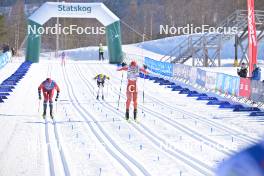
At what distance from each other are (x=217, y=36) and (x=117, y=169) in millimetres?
34474

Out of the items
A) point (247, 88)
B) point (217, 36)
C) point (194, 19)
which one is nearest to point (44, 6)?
point (217, 36)

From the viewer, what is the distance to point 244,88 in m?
18.8

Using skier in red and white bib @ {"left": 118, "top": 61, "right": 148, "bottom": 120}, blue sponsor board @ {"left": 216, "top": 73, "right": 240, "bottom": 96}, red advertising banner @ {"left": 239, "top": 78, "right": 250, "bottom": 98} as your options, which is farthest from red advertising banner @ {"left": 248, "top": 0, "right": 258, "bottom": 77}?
skier in red and white bib @ {"left": 118, "top": 61, "right": 148, "bottom": 120}

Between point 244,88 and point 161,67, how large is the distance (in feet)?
51.7

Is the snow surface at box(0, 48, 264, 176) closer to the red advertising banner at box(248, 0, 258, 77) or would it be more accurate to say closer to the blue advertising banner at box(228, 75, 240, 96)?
the blue advertising banner at box(228, 75, 240, 96)

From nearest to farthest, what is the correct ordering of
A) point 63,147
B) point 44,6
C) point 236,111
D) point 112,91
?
point 63,147 → point 236,111 → point 112,91 → point 44,6

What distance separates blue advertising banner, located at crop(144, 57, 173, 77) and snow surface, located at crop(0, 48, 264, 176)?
37.7ft

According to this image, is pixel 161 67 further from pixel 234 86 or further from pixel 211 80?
pixel 234 86

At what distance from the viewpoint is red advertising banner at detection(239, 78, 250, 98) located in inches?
728

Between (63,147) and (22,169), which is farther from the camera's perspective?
(63,147)

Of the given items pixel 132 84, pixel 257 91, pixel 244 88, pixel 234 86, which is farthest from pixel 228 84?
pixel 132 84

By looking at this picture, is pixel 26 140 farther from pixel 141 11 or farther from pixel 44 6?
pixel 141 11

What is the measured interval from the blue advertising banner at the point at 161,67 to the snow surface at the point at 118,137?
452 inches

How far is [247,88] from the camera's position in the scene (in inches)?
731
